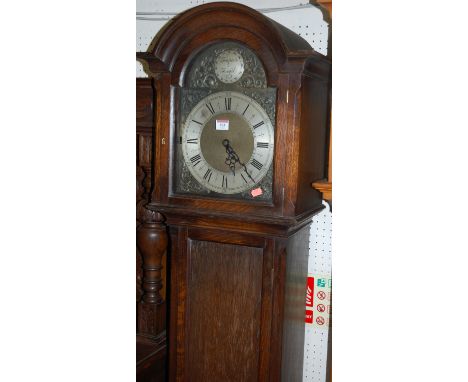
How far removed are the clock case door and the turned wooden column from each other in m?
0.29

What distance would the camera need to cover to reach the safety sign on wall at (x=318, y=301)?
2.03 m

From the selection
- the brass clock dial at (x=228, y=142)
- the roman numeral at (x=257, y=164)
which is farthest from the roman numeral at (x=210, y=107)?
the roman numeral at (x=257, y=164)

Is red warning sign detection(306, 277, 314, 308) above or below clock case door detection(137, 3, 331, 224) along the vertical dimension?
below

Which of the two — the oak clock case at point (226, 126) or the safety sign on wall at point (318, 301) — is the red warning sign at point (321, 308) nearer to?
the safety sign on wall at point (318, 301)

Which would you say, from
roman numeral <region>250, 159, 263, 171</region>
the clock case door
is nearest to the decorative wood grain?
the clock case door

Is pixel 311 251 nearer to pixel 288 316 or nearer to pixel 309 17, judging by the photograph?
pixel 288 316

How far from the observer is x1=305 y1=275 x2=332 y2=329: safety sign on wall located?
2029 mm

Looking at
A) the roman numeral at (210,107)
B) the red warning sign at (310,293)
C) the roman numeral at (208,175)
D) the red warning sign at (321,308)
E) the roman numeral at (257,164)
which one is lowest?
the red warning sign at (321,308)

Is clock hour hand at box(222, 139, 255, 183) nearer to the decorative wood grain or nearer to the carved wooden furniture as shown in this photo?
the decorative wood grain

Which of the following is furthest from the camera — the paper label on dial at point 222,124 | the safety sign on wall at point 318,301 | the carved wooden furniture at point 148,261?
the safety sign on wall at point 318,301

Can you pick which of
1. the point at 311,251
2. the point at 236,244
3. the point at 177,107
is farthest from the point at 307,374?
the point at 177,107

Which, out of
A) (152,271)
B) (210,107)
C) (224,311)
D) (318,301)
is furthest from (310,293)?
(210,107)

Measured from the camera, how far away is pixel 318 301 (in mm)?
2059

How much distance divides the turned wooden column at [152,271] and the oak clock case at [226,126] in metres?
0.37
